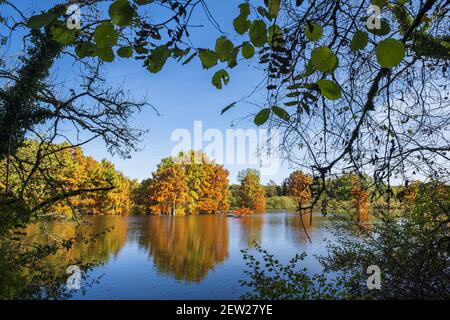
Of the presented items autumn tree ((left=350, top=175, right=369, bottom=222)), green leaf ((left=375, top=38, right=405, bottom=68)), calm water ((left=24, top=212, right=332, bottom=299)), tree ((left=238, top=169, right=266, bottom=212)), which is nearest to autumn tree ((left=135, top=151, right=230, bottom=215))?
tree ((left=238, top=169, right=266, bottom=212))

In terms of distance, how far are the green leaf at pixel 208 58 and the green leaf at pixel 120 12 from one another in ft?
1.07

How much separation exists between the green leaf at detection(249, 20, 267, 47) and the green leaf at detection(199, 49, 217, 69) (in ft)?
0.55

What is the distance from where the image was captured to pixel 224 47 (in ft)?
3.78

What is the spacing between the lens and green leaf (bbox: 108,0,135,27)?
89 cm

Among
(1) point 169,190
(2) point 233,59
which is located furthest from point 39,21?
(1) point 169,190

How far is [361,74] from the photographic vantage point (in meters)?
2.71

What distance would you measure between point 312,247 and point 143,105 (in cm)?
1273

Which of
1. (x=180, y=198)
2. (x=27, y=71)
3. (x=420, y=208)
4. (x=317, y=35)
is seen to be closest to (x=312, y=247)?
(x=420, y=208)

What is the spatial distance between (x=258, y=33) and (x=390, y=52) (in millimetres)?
387

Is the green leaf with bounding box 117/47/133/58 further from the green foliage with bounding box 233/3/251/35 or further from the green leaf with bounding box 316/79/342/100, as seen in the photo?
the green leaf with bounding box 316/79/342/100

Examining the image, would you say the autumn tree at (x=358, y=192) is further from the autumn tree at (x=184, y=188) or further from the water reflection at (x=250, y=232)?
the autumn tree at (x=184, y=188)

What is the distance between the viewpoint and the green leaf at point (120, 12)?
89 centimetres

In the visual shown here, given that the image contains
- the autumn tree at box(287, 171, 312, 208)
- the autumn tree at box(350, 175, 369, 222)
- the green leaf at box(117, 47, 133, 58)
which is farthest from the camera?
the autumn tree at box(350, 175, 369, 222)
